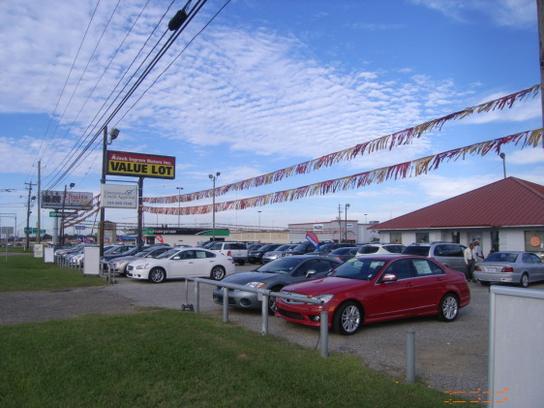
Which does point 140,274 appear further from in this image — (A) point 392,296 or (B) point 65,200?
(B) point 65,200

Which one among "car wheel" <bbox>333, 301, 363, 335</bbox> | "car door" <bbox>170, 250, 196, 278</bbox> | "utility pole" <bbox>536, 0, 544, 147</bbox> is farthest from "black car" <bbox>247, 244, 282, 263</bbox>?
"utility pole" <bbox>536, 0, 544, 147</bbox>

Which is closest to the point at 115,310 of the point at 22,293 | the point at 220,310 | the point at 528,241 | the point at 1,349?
the point at 220,310

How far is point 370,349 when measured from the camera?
7.97 metres

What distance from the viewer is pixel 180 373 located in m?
5.97

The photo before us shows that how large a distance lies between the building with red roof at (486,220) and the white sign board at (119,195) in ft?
62.0

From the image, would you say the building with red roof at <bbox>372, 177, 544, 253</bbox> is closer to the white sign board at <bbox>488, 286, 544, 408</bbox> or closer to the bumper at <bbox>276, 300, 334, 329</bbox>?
the bumper at <bbox>276, 300, 334, 329</bbox>

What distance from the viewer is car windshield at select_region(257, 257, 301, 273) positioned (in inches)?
486

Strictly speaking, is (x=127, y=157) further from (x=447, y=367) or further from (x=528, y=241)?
(x=447, y=367)

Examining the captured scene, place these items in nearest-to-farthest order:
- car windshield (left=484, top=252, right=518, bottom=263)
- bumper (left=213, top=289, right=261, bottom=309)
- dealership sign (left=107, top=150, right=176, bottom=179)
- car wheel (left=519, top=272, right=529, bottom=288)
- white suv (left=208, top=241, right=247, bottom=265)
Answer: bumper (left=213, top=289, right=261, bottom=309) < car wheel (left=519, top=272, right=529, bottom=288) < car windshield (left=484, top=252, right=518, bottom=263) < white suv (left=208, top=241, right=247, bottom=265) < dealership sign (left=107, top=150, right=176, bottom=179)

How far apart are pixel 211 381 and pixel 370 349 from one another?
10.6ft

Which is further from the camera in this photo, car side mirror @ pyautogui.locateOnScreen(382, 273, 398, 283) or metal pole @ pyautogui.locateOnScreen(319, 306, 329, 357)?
car side mirror @ pyautogui.locateOnScreen(382, 273, 398, 283)

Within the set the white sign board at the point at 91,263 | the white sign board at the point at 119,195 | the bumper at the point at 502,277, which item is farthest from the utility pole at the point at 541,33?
the white sign board at the point at 119,195

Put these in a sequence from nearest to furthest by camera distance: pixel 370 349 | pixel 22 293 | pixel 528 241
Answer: pixel 370 349 → pixel 22 293 → pixel 528 241

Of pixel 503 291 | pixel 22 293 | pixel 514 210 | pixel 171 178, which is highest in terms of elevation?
pixel 171 178
